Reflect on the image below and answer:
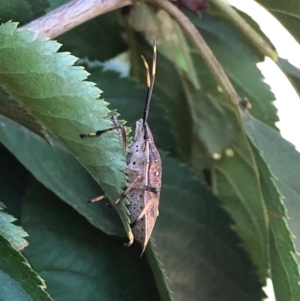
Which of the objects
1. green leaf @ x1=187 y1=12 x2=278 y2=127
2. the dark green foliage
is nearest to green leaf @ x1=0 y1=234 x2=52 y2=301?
the dark green foliage

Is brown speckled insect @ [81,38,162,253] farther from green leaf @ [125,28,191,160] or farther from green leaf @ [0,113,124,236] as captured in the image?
green leaf @ [125,28,191,160]

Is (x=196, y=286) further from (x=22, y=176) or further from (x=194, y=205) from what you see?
(x=22, y=176)

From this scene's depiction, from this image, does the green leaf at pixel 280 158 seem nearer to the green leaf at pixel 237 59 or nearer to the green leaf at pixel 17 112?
the green leaf at pixel 237 59

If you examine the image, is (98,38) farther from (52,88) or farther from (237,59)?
(52,88)

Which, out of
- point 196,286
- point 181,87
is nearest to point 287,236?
point 196,286

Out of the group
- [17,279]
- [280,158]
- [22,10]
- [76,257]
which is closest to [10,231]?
[17,279]
